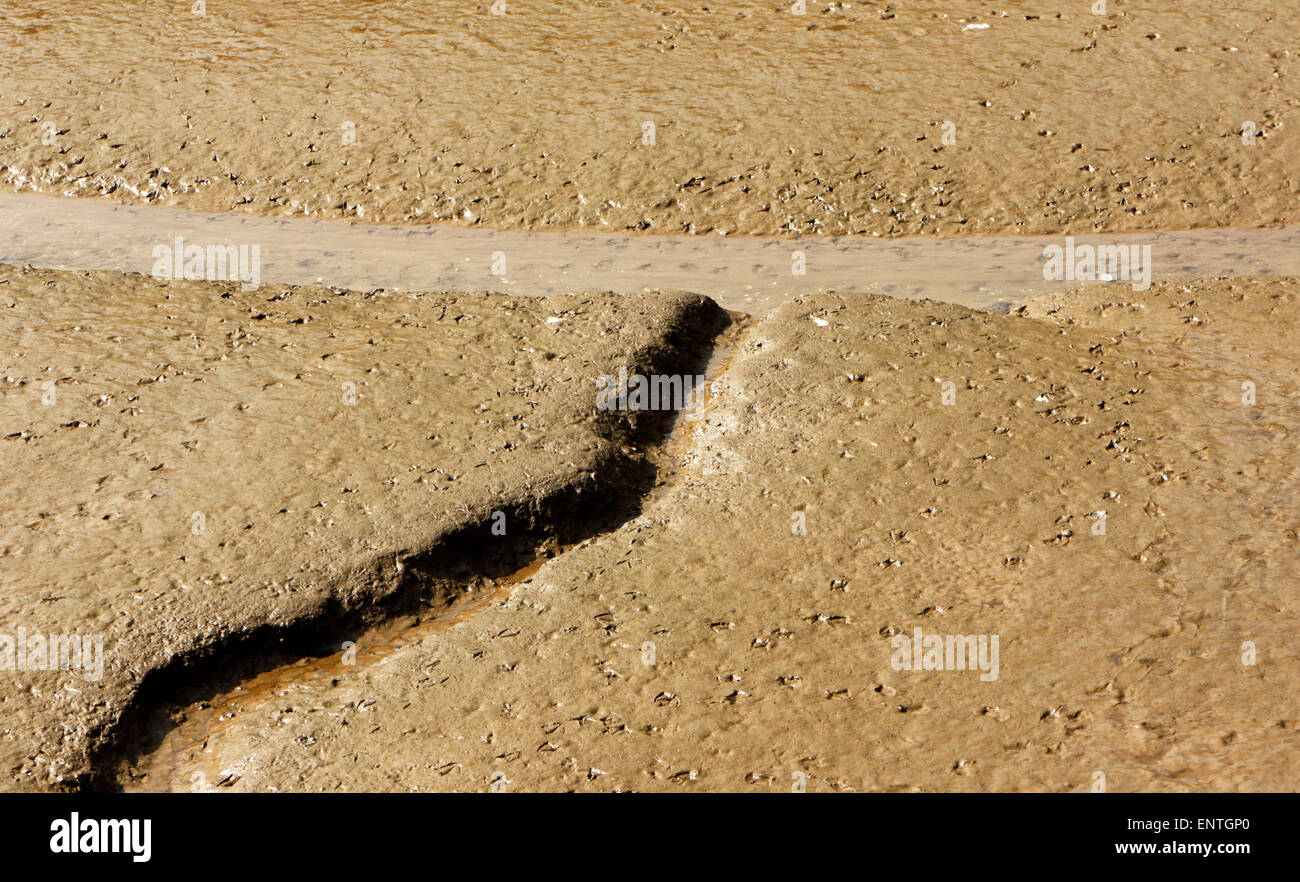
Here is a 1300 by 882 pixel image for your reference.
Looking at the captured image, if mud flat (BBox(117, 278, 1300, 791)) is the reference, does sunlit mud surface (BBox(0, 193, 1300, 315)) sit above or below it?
above

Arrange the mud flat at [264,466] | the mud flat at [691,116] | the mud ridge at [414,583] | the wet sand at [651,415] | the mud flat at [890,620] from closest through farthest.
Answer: the mud flat at [890,620] < the wet sand at [651,415] < the mud ridge at [414,583] < the mud flat at [264,466] < the mud flat at [691,116]

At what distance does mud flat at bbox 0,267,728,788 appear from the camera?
11.6ft

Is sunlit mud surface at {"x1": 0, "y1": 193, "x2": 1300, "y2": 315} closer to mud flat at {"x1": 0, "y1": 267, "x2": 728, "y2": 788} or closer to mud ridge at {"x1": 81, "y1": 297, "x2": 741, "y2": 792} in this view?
mud flat at {"x1": 0, "y1": 267, "x2": 728, "y2": 788}

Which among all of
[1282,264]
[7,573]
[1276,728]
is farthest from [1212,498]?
[7,573]

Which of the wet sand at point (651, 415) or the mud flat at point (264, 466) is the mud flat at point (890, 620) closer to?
the wet sand at point (651, 415)

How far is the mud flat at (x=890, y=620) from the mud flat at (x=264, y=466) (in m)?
0.18

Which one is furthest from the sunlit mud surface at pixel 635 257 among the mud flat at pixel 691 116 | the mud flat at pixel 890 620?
the mud flat at pixel 890 620

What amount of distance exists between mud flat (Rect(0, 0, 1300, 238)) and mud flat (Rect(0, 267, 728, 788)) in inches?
46.7

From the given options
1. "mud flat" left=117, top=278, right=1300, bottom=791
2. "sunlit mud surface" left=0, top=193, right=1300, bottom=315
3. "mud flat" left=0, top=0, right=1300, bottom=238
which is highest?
"mud flat" left=0, top=0, right=1300, bottom=238

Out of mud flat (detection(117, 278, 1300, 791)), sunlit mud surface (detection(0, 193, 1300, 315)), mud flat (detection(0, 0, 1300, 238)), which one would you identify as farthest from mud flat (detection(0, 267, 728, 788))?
mud flat (detection(0, 0, 1300, 238))

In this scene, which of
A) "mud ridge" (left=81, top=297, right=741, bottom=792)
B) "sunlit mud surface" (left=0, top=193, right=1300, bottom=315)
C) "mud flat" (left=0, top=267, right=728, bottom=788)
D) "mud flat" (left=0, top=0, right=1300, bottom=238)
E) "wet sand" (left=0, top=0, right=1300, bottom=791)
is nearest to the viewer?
"wet sand" (left=0, top=0, right=1300, bottom=791)

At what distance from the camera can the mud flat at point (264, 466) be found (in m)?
3.55

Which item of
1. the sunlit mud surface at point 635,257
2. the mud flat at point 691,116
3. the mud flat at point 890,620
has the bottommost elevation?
the mud flat at point 890,620
